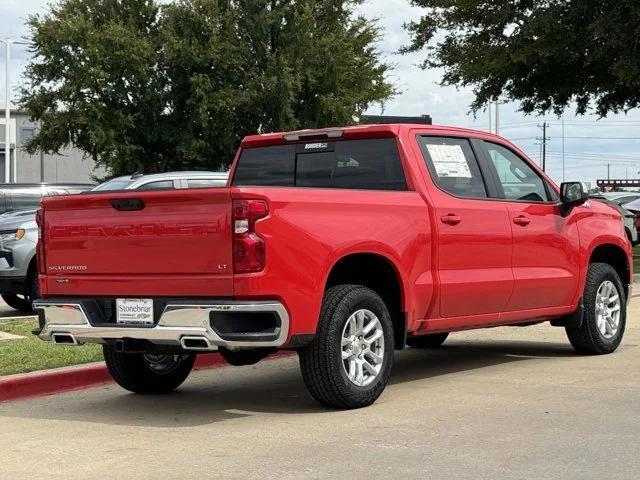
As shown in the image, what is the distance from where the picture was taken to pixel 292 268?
6.97 meters

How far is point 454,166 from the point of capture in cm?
865

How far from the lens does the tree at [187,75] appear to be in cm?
3969

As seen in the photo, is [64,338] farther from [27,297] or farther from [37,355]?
[27,297]

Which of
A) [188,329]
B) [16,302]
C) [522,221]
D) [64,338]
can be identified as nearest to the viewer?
[188,329]

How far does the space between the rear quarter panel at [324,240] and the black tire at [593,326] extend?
231 cm

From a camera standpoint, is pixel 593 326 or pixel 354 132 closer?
pixel 354 132

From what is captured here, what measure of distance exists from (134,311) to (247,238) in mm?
986

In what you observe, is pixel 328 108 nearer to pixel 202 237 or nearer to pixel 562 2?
pixel 562 2

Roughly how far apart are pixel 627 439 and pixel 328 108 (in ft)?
118

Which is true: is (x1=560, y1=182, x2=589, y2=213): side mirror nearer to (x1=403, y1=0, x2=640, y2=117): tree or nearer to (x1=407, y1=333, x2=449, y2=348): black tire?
(x1=407, y1=333, x2=449, y2=348): black tire

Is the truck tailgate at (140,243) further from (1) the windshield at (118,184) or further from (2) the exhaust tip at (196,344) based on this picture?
(1) the windshield at (118,184)

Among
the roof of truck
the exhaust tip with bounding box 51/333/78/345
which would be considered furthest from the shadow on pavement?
the roof of truck

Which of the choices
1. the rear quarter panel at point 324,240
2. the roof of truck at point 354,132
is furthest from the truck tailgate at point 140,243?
the roof of truck at point 354,132

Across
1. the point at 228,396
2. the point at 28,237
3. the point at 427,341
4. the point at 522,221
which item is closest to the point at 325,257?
the point at 228,396
